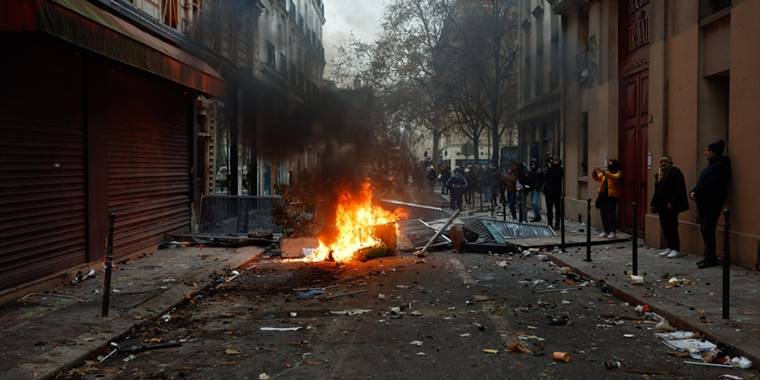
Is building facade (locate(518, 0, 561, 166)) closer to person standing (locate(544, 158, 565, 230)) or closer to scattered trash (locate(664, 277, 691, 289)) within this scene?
person standing (locate(544, 158, 565, 230))

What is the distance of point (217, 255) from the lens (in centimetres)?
1215

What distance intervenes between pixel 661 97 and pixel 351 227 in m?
6.46

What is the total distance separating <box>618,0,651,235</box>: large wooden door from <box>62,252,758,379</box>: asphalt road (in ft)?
19.0

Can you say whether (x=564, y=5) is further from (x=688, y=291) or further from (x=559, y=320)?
(x=559, y=320)

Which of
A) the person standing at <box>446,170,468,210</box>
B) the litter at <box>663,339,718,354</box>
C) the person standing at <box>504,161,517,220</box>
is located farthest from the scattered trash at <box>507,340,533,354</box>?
the person standing at <box>446,170,468,210</box>

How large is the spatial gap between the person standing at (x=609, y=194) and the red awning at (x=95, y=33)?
27.6 feet

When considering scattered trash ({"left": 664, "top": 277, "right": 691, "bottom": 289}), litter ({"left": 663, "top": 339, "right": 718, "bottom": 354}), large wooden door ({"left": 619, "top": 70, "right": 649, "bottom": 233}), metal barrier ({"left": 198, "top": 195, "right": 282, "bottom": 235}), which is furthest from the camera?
metal barrier ({"left": 198, "top": 195, "right": 282, "bottom": 235})

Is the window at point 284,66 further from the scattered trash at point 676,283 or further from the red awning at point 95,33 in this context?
the scattered trash at point 676,283

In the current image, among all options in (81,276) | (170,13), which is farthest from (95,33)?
(170,13)

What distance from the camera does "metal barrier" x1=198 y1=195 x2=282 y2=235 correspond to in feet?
48.5

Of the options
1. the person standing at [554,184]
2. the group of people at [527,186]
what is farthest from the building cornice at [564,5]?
the person standing at [554,184]

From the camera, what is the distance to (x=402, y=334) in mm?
6164

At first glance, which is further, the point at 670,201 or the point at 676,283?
the point at 670,201

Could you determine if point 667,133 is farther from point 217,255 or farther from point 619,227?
point 217,255
